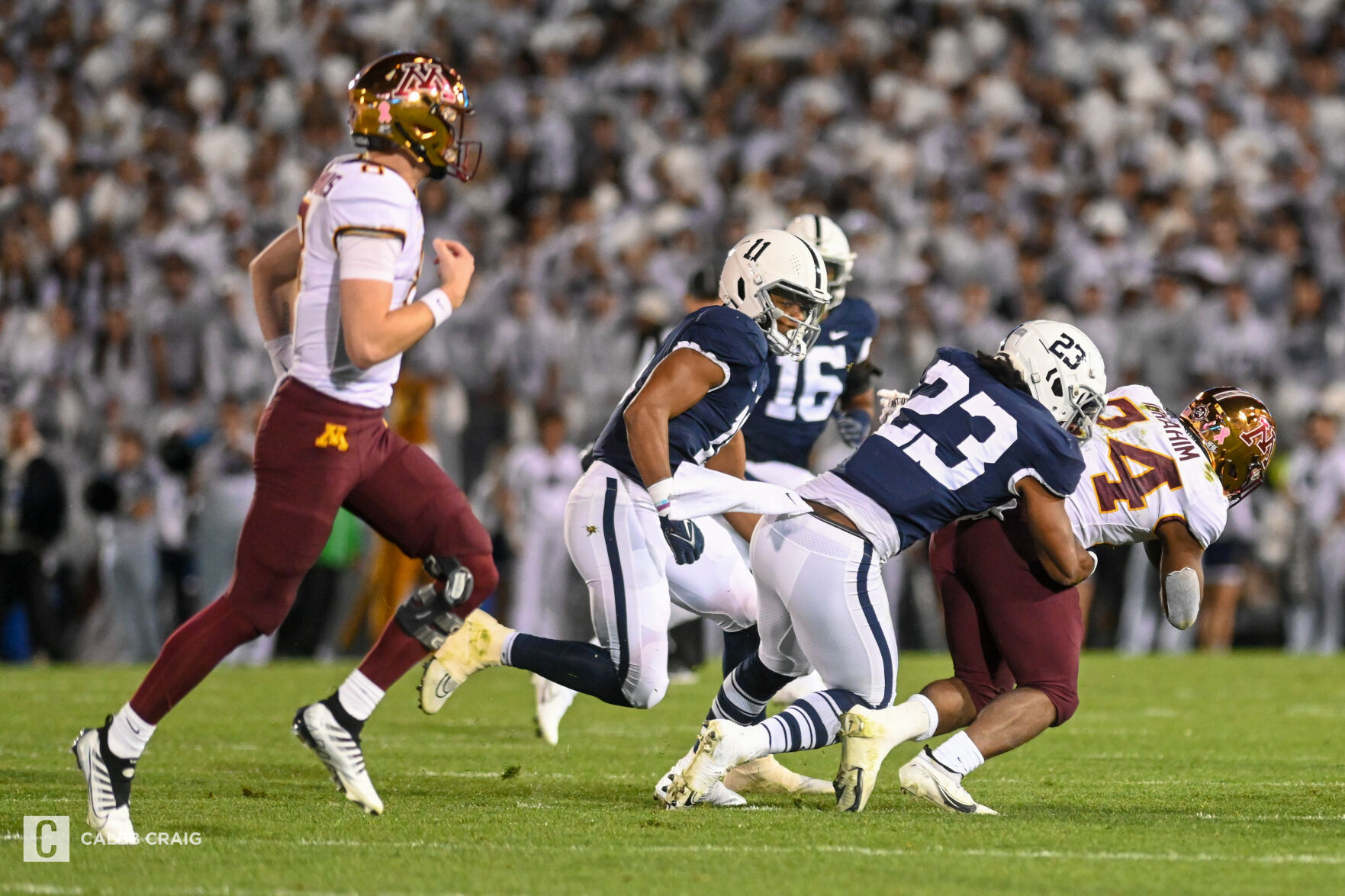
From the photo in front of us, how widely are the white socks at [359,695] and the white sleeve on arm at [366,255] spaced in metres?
1.02

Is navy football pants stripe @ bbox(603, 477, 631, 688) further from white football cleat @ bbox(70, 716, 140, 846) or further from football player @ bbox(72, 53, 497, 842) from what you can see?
white football cleat @ bbox(70, 716, 140, 846)

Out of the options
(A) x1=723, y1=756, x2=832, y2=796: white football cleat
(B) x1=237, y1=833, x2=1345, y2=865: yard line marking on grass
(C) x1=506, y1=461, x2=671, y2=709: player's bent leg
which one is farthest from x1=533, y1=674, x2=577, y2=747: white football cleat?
(B) x1=237, y1=833, x2=1345, y2=865: yard line marking on grass

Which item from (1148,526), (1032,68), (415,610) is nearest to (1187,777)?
(1148,526)

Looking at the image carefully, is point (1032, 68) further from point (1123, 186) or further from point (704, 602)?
point (704, 602)

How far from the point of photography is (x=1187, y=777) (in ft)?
18.3

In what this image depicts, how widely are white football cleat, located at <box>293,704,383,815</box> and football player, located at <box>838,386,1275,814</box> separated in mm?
1251

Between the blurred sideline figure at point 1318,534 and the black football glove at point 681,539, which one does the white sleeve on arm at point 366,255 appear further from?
the blurred sideline figure at point 1318,534

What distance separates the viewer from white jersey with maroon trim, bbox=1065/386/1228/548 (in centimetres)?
505

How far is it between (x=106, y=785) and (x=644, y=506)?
1590mm

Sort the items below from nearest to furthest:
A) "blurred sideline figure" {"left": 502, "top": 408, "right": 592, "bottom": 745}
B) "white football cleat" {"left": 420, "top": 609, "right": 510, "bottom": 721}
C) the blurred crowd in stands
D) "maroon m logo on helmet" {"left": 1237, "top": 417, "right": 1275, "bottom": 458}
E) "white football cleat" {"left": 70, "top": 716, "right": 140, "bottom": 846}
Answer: "white football cleat" {"left": 70, "top": 716, "right": 140, "bottom": 846}
"white football cleat" {"left": 420, "top": 609, "right": 510, "bottom": 721}
"maroon m logo on helmet" {"left": 1237, "top": 417, "right": 1275, "bottom": 458}
"blurred sideline figure" {"left": 502, "top": 408, "right": 592, "bottom": 745}
the blurred crowd in stands

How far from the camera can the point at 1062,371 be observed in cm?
484

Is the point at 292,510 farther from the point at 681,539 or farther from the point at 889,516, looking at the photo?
the point at 889,516

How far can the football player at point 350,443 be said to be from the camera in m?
4.24

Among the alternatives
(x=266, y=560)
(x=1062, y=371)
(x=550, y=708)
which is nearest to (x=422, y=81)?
(x=266, y=560)
